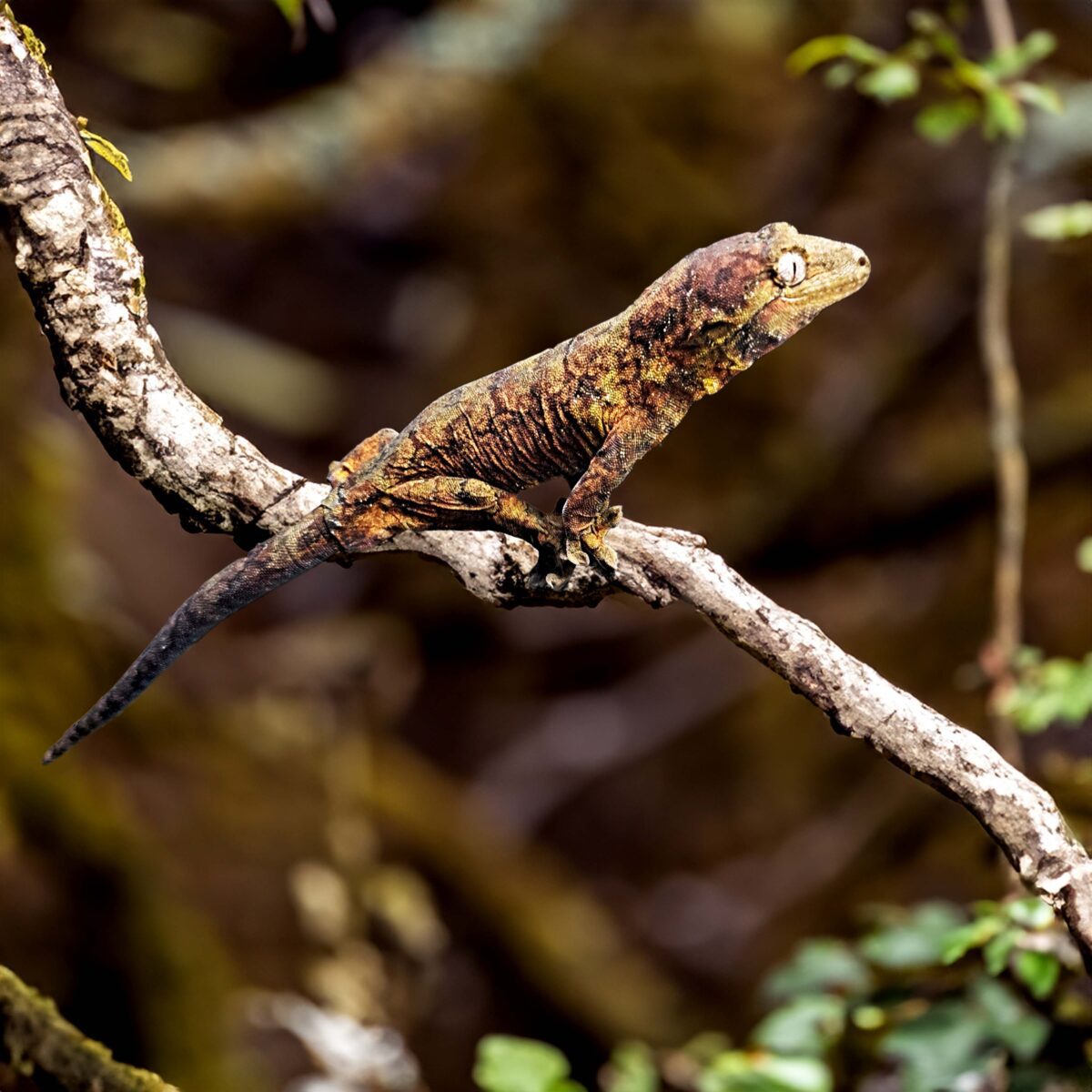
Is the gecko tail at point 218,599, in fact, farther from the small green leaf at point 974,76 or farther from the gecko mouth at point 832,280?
the small green leaf at point 974,76

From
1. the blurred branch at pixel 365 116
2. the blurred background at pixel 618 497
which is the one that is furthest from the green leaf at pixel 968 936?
the blurred branch at pixel 365 116

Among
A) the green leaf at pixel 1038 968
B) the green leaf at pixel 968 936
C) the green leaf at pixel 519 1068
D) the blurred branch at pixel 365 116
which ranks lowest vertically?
the green leaf at pixel 519 1068

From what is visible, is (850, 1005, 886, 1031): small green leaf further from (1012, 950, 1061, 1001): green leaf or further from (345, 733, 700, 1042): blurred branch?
(345, 733, 700, 1042): blurred branch

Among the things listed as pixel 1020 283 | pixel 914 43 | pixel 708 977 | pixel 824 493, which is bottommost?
pixel 914 43

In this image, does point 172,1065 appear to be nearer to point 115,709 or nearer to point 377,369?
point 115,709

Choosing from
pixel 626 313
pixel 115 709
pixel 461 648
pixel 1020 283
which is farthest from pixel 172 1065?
pixel 1020 283
